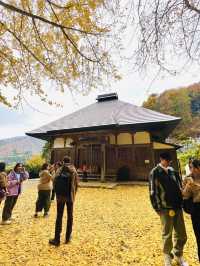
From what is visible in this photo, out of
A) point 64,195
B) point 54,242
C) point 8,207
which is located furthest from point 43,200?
point 64,195

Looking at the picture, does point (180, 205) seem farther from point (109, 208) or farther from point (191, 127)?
point (191, 127)

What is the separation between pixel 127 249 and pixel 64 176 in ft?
5.79

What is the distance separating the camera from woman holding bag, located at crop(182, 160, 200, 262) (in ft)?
8.09

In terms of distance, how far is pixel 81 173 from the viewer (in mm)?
11766

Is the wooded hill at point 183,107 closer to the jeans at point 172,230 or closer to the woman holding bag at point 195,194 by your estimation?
the woman holding bag at point 195,194

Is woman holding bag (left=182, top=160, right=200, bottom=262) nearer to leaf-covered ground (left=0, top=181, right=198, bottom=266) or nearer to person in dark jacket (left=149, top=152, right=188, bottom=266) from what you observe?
person in dark jacket (left=149, top=152, right=188, bottom=266)

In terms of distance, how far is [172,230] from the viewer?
8.11 ft

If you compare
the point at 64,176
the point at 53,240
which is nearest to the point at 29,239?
the point at 53,240

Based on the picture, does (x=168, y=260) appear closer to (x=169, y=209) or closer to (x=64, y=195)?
(x=169, y=209)

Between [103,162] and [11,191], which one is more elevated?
[103,162]

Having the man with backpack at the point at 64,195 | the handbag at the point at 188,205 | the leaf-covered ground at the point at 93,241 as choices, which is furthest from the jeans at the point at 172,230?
the man with backpack at the point at 64,195

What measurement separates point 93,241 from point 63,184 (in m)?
1.30

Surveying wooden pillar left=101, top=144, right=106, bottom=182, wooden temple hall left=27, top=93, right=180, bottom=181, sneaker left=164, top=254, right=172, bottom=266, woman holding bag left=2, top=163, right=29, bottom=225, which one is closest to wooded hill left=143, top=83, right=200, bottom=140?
wooden temple hall left=27, top=93, right=180, bottom=181

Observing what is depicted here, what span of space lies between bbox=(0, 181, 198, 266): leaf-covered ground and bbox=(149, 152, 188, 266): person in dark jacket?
33 cm
